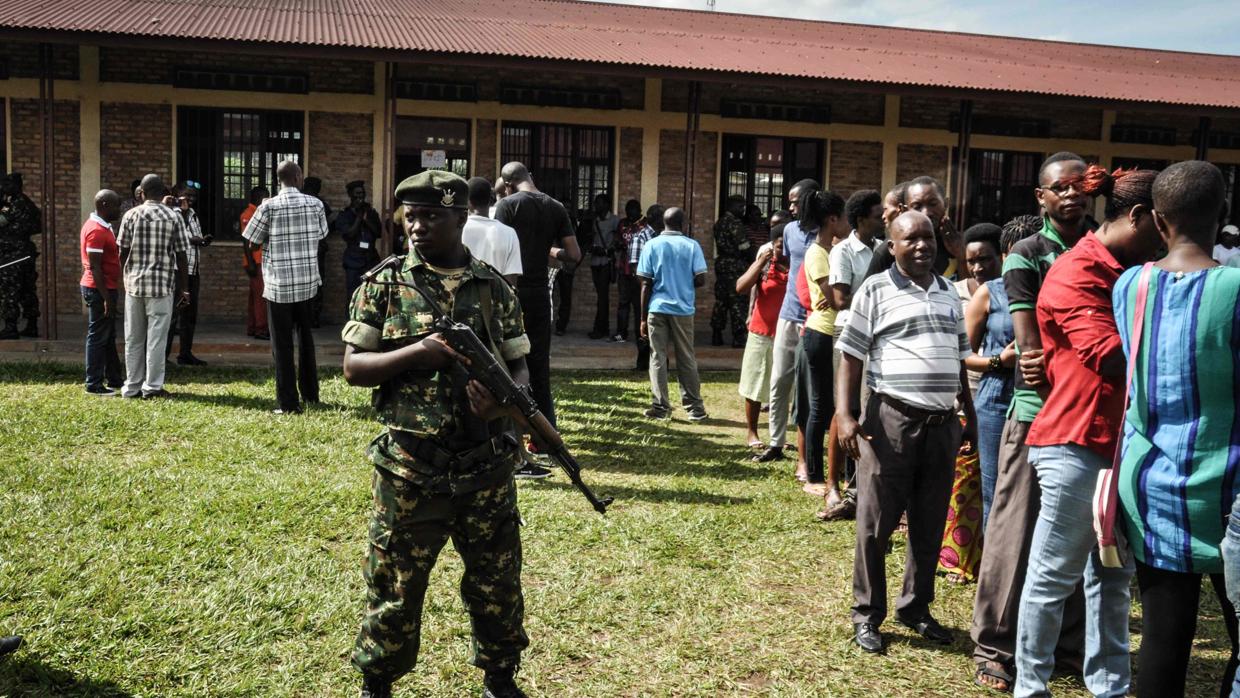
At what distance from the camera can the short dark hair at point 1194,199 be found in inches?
112

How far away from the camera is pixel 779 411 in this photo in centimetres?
→ 741

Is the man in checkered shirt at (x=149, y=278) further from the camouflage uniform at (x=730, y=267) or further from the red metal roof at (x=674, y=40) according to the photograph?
the camouflage uniform at (x=730, y=267)

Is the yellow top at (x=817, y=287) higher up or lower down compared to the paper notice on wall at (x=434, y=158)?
lower down

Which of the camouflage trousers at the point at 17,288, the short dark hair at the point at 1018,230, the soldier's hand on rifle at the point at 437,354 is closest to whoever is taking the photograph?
the soldier's hand on rifle at the point at 437,354

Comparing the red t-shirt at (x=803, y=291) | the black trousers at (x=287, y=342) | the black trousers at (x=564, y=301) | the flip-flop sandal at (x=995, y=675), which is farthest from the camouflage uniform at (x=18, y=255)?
the flip-flop sandal at (x=995, y=675)

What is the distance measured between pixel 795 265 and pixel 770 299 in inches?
30.3

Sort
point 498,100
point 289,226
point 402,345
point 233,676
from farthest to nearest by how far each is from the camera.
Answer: point 498,100, point 289,226, point 233,676, point 402,345

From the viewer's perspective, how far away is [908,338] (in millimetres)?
4336

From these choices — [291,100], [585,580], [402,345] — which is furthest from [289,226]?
[291,100]

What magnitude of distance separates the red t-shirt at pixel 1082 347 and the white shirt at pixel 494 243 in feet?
12.7

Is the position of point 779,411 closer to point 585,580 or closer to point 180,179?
point 585,580

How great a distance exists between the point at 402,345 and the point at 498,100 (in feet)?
40.2

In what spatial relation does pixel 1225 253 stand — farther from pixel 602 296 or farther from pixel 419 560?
pixel 419 560

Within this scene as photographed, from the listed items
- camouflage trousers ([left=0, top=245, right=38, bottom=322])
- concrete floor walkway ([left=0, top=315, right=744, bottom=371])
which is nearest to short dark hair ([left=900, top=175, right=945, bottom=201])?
concrete floor walkway ([left=0, top=315, right=744, bottom=371])
